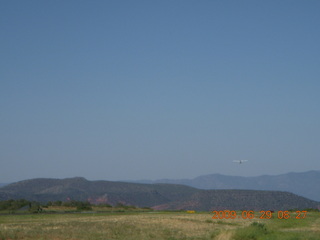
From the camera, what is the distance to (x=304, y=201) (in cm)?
11175

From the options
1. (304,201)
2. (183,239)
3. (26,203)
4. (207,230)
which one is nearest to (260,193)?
(304,201)

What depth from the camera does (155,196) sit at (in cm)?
15450

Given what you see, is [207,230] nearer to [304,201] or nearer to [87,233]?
[87,233]

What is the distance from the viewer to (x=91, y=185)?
7249 inches

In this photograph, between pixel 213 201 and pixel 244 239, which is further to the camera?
pixel 213 201

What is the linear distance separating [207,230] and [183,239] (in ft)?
23.1

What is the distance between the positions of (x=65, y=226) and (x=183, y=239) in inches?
483

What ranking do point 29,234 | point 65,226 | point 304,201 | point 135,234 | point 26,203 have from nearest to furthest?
1. point 29,234
2. point 135,234
3. point 65,226
4. point 26,203
5. point 304,201

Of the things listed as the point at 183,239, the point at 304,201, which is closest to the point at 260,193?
the point at 304,201

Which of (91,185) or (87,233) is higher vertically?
(91,185)

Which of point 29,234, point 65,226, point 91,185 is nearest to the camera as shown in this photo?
point 29,234

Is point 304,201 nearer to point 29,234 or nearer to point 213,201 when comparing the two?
point 213,201

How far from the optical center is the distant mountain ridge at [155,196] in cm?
10925

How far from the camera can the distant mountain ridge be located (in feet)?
358
